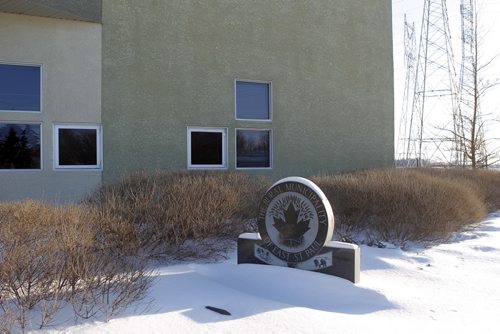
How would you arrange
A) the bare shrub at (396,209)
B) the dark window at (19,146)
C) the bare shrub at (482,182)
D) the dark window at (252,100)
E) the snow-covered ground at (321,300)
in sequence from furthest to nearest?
1. the dark window at (252,100)
2. the bare shrub at (482,182)
3. the dark window at (19,146)
4. the bare shrub at (396,209)
5. the snow-covered ground at (321,300)

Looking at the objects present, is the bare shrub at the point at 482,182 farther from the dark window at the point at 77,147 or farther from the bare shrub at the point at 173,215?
the dark window at the point at 77,147

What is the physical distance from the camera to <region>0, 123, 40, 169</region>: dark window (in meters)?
11.7

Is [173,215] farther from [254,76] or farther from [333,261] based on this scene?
[254,76]

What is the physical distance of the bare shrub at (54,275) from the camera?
4250 millimetres

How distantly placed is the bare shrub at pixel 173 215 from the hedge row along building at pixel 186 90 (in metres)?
4.59

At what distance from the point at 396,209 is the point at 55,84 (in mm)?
8412

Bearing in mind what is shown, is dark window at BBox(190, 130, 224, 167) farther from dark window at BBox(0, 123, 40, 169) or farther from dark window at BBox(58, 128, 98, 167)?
dark window at BBox(0, 123, 40, 169)

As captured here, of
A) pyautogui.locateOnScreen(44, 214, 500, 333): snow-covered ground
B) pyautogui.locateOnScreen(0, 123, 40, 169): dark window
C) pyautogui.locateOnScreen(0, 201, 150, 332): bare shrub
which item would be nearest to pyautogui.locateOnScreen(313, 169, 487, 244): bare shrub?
pyautogui.locateOnScreen(44, 214, 500, 333): snow-covered ground

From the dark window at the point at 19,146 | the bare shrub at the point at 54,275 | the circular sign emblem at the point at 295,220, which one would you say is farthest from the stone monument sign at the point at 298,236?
the dark window at the point at 19,146

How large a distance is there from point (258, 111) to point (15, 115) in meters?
6.35

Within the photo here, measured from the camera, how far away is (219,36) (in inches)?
555

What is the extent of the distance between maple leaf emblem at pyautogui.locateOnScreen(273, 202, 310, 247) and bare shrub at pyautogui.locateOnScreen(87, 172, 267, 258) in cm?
128

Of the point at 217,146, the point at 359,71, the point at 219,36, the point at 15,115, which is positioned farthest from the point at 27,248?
the point at 359,71

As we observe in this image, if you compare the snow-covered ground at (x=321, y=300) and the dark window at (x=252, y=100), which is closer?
the snow-covered ground at (x=321, y=300)
